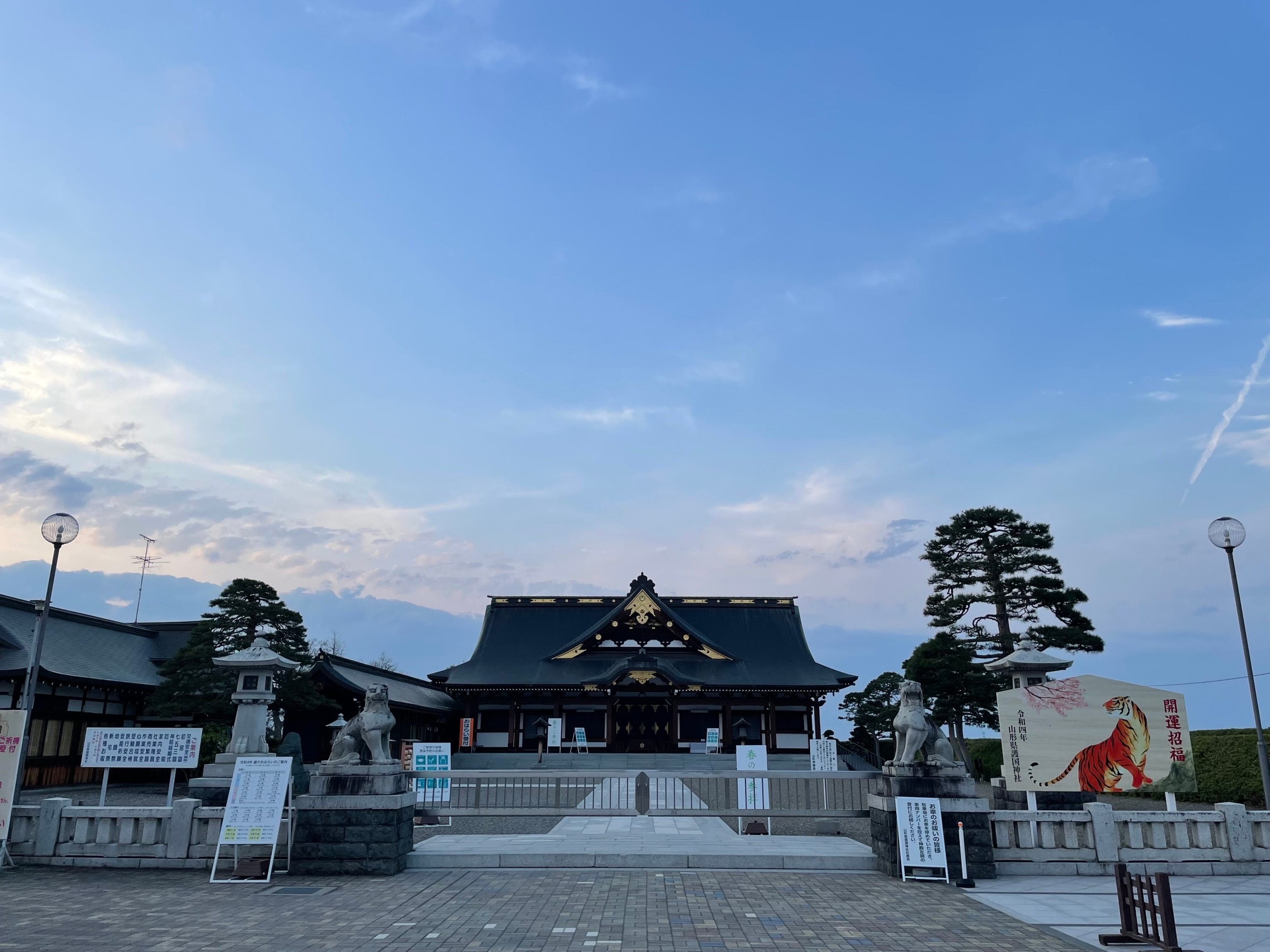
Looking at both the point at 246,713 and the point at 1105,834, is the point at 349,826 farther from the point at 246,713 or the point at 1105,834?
the point at 1105,834

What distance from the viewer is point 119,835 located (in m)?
12.3

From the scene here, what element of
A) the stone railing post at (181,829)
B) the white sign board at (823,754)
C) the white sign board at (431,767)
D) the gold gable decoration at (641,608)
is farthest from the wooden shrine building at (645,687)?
the stone railing post at (181,829)

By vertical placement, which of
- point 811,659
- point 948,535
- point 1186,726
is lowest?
point 1186,726

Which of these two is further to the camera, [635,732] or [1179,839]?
[635,732]

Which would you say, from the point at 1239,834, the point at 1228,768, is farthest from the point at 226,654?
the point at 1228,768

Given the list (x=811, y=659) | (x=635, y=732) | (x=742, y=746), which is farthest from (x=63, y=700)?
(x=811, y=659)

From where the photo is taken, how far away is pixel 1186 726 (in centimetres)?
1196

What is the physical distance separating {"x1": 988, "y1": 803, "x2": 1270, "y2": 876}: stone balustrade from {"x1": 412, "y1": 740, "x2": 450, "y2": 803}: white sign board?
40.5 feet

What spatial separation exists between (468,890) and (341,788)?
2704 mm

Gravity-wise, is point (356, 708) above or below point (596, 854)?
above

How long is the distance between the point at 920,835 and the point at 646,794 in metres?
4.63

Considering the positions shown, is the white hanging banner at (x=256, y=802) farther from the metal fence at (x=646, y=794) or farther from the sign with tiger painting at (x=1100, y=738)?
the sign with tiger painting at (x=1100, y=738)

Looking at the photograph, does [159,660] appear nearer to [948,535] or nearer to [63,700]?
[63,700]

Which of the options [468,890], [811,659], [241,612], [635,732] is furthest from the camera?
[811,659]
